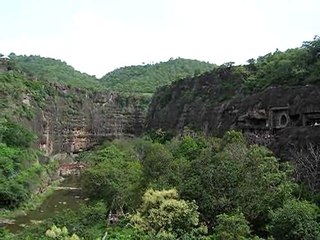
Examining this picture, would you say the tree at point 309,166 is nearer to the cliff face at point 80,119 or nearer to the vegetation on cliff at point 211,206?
the vegetation on cliff at point 211,206

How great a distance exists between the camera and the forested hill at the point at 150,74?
106338 mm

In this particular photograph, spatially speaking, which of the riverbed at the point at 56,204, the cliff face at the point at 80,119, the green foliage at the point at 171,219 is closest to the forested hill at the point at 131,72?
the cliff face at the point at 80,119

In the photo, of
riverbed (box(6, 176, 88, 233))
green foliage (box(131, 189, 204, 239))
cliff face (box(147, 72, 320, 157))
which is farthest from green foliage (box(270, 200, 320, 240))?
riverbed (box(6, 176, 88, 233))

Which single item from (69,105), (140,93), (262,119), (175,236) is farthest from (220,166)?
(140,93)

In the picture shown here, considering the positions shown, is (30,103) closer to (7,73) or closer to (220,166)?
(7,73)

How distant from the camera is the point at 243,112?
4788 cm

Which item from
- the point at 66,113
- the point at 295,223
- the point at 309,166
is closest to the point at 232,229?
the point at 295,223

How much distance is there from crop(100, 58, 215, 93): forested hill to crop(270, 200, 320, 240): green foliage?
267ft

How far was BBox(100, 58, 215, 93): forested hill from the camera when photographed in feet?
349

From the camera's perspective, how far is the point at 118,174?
1348 inches

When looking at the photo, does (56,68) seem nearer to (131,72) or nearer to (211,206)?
(131,72)

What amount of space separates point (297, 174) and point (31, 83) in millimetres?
46259

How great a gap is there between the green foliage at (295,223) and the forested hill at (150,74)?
81376 mm

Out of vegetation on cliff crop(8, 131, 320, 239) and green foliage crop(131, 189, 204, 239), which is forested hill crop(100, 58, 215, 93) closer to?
vegetation on cliff crop(8, 131, 320, 239)
